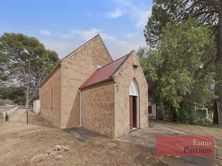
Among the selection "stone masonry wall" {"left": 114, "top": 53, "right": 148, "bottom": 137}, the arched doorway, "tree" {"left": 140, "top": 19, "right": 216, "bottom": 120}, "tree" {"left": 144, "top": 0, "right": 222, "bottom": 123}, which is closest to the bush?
"tree" {"left": 140, "top": 19, "right": 216, "bottom": 120}

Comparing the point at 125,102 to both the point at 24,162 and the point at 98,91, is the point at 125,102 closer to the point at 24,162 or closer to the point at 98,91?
the point at 98,91

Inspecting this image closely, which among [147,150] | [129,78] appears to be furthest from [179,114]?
[147,150]

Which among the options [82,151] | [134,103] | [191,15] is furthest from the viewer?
[191,15]

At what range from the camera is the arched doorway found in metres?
17.4

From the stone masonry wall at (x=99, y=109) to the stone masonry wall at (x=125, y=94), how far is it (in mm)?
404

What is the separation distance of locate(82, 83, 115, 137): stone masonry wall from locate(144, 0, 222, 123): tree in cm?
1074

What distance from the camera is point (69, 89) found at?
65.3 feet

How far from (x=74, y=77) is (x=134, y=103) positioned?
18.3 ft

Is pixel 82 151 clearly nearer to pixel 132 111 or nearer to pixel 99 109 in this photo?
pixel 99 109

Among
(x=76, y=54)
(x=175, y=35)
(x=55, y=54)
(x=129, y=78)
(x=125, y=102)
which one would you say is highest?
(x=55, y=54)

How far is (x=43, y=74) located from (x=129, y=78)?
36.4 metres

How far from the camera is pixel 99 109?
1620cm

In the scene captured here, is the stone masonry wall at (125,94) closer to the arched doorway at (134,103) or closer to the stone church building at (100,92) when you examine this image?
the stone church building at (100,92)

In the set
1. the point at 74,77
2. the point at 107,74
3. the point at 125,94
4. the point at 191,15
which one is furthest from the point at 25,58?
the point at 125,94
